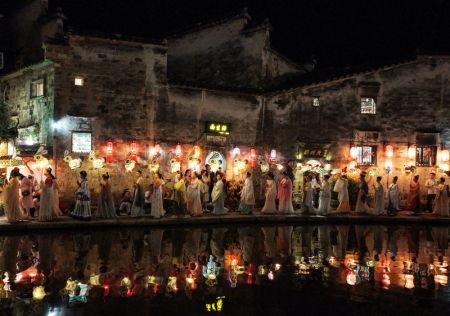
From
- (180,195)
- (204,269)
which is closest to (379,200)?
(180,195)

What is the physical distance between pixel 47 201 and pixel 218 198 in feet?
23.0

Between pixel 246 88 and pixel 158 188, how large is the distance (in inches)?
355

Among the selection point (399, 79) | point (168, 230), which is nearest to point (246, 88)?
point (399, 79)

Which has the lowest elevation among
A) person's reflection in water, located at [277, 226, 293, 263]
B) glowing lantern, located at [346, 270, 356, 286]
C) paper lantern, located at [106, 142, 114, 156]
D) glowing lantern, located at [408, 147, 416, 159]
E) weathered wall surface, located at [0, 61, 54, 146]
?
glowing lantern, located at [346, 270, 356, 286]

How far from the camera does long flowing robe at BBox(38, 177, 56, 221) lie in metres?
17.2

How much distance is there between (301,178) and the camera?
25.9 metres

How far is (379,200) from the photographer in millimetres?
23297

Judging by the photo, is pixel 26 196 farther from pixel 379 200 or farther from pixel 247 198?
pixel 379 200

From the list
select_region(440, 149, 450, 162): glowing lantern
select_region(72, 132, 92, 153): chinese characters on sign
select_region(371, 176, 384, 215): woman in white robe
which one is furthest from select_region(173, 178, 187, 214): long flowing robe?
select_region(440, 149, 450, 162): glowing lantern

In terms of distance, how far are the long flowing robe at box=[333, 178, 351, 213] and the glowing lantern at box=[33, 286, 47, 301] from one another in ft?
54.8

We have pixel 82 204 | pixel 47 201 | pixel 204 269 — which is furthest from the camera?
pixel 82 204

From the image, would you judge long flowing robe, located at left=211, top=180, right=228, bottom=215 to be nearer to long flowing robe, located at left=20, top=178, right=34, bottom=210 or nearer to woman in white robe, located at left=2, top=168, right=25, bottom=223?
long flowing robe, located at left=20, top=178, right=34, bottom=210

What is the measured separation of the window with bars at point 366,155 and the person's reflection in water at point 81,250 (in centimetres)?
1573

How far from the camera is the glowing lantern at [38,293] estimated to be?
8.18 metres
